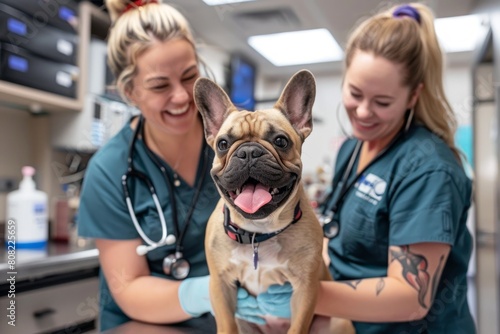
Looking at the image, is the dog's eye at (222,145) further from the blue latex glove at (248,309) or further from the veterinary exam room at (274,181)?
the blue latex glove at (248,309)

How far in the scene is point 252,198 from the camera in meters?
0.43

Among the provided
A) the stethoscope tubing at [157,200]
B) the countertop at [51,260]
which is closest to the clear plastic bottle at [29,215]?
the countertop at [51,260]

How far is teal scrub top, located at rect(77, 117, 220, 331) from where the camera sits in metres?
0.73

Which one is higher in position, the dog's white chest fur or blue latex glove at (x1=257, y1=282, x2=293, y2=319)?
the dog's white chest fur

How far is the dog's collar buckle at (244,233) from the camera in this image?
51 cm

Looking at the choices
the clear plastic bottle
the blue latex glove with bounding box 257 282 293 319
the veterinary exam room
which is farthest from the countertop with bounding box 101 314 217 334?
the clear plastic bottle

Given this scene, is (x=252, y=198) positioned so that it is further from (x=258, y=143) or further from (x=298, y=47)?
(x=298, y=47)

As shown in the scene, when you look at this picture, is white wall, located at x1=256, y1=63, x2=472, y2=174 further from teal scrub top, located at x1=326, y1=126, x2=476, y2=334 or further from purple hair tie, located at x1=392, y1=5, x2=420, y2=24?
purple hair tie, located at x1=392, y1=5, x2=420, y2=24

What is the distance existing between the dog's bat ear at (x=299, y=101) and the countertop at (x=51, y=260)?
0.61m

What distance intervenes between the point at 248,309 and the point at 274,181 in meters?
0.24

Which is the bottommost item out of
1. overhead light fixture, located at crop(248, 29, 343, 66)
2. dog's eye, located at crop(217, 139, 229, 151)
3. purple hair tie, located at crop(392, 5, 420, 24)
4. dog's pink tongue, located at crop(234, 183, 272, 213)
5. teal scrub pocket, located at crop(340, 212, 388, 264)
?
teal scrub pocket, located at crop(340, 212, 388, 264)

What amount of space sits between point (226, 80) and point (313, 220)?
285 millimetres

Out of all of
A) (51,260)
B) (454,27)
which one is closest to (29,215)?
(51,260)

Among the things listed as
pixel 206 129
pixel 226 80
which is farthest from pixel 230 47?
pixel 206 129
